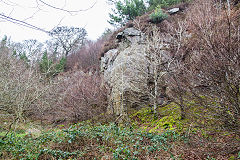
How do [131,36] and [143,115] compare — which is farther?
[131,36]

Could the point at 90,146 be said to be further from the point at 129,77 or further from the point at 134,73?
the point at 134,73

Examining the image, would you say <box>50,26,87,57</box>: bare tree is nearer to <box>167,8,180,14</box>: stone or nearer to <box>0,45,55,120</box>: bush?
<box>0,45,55,120</box>: bush

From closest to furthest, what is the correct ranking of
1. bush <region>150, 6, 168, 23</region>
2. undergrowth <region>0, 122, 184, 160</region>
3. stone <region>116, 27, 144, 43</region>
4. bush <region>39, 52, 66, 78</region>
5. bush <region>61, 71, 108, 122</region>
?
undergrowth <region>0, 122, 184, 160</region> < bush <region>39, 52, 66, 78</region> < bush <region>61, 71, 108, 122</region> < stone <region>116, 27, 144, 43</region> < bush <region>150, 6, 168, 23</region>

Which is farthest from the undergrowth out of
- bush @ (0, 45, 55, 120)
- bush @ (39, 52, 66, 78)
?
bush @ (39, 52, 66, 78)

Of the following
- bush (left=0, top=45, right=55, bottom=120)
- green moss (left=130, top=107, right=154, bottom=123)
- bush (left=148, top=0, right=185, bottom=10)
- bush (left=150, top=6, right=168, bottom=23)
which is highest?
bush (left=148, top=0, right=185, bottom=10)

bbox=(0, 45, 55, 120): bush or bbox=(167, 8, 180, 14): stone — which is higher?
bbox=(167, 8, 180, 14): stone

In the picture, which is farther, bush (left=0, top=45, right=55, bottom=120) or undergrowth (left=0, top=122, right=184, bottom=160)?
bush (left=0, top=45, right=55, bottom=120)

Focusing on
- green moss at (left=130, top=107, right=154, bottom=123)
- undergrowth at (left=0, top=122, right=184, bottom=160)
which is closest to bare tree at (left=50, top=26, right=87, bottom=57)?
undergrowth at (left=0, top=122, right=184, bottom=160)

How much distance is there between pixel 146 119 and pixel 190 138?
3.90 m

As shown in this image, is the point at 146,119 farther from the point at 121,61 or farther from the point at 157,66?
the point at 121,61

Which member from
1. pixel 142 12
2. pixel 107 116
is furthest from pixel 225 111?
pixel 142 12

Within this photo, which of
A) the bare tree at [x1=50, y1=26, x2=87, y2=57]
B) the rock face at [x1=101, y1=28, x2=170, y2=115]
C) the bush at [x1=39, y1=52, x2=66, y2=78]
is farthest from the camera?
the rock face at [x1=101, y1=28, x2=170, y2=115]

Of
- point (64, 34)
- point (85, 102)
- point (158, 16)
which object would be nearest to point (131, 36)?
point (158, 16)

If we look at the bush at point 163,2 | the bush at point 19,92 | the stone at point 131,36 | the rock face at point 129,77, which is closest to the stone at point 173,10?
the bush at point 163,2
